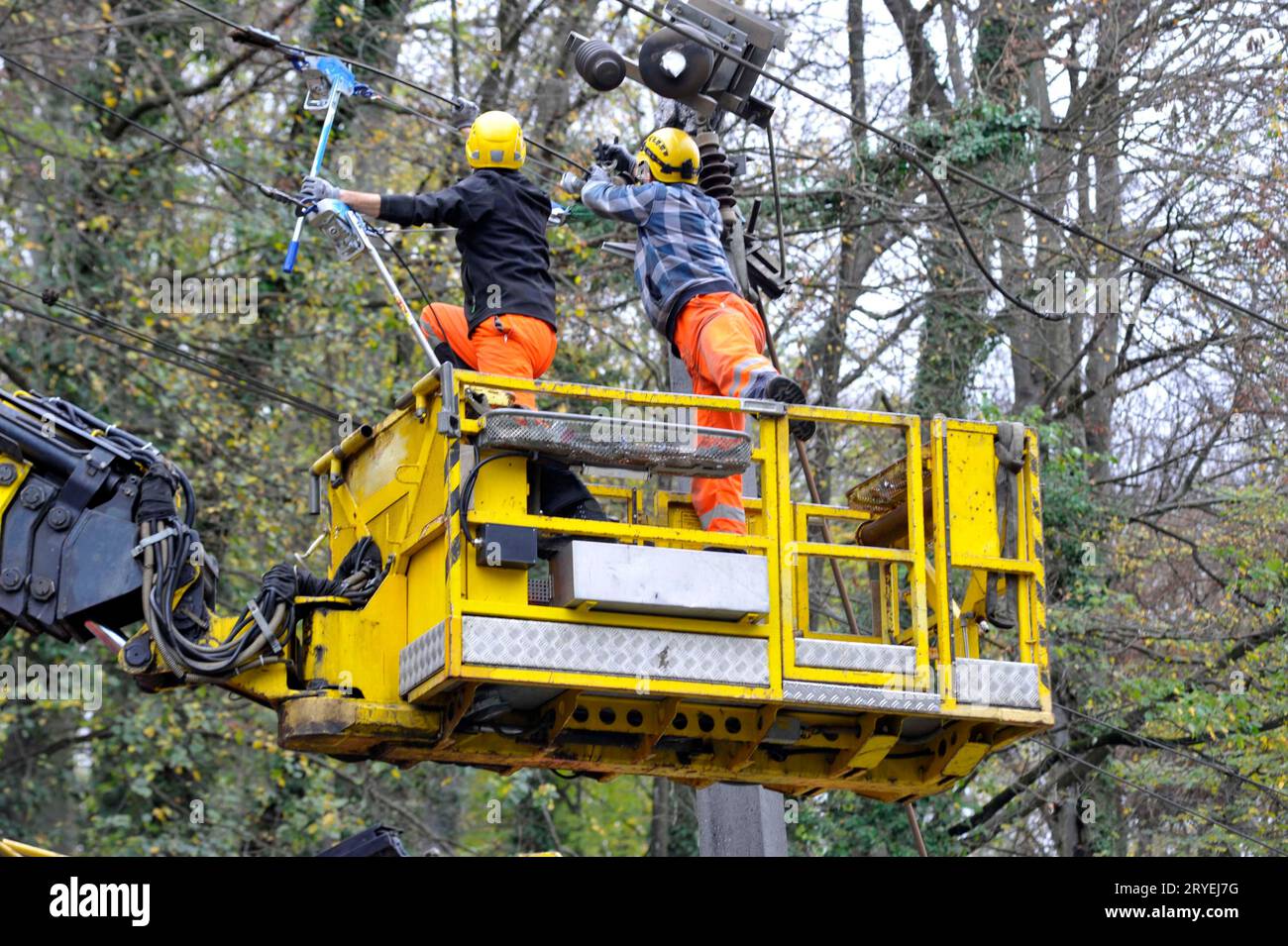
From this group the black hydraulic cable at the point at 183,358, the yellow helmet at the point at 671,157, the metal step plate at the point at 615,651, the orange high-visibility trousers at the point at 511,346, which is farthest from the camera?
the black hydraulic cable at the point at 183,358

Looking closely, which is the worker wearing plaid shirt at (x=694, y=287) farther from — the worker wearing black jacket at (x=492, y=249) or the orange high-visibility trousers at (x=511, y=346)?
the orange high-visibility trousers at (x=511, y=346)

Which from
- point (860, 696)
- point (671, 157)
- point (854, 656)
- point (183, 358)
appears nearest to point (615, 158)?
point (671, 157)

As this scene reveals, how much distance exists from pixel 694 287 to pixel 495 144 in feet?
4.17

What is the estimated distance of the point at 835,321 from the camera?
2300 centimetres

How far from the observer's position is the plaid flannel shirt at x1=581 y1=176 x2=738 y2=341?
1076cm

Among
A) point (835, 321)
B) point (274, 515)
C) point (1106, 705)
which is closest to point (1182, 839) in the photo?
point (1106, 705)

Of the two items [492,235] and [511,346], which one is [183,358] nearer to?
[492,235]

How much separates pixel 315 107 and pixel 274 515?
1003 centimetres

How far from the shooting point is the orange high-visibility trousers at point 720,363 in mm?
10352

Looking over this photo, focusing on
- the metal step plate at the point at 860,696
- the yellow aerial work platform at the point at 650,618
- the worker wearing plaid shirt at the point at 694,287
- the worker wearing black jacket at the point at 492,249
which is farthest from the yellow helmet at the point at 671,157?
the metal step plate at the point at 860,696

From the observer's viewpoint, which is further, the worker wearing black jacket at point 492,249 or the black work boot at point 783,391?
the worker wearing black jacket at point 492,249

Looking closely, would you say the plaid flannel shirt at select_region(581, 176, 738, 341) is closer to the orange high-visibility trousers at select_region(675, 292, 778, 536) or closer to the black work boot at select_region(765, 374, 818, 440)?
the orange high-visibility trousers at select_region(675, 292, 778, 536)

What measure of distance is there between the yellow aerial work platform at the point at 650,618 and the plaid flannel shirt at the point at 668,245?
951mm

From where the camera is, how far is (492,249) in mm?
10719
